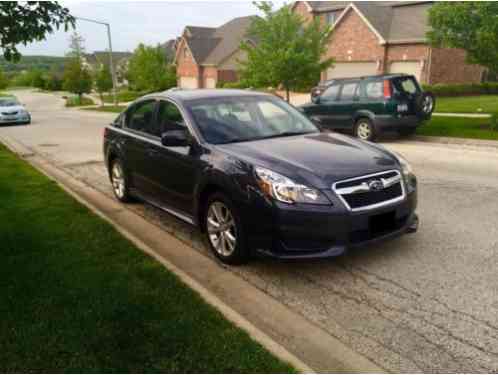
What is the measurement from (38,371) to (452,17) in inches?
522

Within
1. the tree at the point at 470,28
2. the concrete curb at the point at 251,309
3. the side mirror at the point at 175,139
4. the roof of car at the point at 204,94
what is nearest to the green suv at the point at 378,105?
the tree at the point at 470,28

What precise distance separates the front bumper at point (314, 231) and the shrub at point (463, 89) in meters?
25.3

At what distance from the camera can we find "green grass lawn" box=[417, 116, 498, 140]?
41.5 feet

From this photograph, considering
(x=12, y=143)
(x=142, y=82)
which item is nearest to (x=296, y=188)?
(x=12, y=143)

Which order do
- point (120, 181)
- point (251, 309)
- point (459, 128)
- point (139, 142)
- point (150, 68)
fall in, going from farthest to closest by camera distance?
point (150, 68), point (459, 128), point (120, 181), point (139, 142), point (251, 309)

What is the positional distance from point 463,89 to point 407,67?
382 cm

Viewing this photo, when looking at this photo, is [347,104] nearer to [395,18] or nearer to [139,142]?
[139,142]

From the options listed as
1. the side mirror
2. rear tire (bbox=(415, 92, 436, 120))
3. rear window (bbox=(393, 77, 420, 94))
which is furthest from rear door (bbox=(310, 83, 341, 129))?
the side mirror

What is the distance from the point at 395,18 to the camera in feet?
110

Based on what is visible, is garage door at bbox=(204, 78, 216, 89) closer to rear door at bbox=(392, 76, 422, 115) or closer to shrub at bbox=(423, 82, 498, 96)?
shrub at bbox=(423, 82, 498, 96)

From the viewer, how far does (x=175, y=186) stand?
207 inches

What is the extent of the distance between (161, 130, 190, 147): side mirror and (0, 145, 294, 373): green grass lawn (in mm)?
1161

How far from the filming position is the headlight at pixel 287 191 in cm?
395

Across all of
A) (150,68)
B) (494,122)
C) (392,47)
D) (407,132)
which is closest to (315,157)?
(407,132)
